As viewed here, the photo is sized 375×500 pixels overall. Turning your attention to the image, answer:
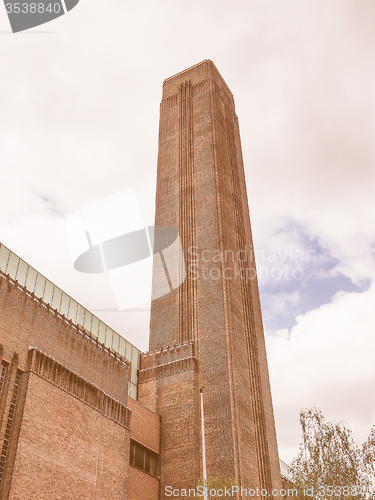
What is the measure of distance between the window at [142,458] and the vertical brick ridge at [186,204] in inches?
313

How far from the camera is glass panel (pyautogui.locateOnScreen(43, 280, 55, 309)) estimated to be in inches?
1148

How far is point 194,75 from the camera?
51906 millimetres

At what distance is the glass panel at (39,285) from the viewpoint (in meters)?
28.7

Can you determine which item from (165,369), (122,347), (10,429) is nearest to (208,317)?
(165,369)

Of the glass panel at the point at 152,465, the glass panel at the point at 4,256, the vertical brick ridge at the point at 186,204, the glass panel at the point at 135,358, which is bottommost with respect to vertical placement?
the glass panel at the point at 152,465

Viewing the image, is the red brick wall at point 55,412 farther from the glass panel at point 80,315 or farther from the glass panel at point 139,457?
the glass panel at point 80,315

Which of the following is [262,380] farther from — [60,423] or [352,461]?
[60,423]

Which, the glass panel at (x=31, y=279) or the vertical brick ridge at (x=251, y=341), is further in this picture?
the vertical brick ridge at (x=251, y=341)

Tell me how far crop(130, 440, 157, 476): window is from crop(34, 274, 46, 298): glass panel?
9574mm

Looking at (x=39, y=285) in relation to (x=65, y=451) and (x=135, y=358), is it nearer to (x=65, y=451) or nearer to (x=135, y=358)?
(x=135, y=358)

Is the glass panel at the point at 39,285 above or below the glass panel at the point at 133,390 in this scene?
above

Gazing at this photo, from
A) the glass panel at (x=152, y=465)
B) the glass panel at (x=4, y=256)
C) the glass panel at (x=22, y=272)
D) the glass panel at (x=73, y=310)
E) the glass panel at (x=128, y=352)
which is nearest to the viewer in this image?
the glass panel at (x=4, y=256)

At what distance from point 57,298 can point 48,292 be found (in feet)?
2.67

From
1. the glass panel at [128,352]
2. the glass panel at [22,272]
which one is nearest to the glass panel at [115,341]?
the glass panel at [128,352]
